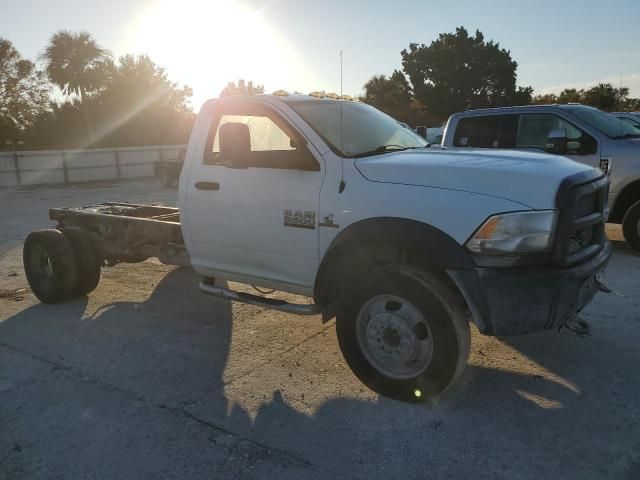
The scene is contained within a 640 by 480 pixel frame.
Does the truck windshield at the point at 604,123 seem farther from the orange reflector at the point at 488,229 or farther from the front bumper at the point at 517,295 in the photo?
the orange reflector at the point at 488,229

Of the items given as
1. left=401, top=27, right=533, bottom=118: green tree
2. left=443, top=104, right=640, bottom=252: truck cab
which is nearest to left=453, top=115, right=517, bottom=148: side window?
left=443, top=104, right=640, bottom=252: truck cab

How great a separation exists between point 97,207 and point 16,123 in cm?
4223

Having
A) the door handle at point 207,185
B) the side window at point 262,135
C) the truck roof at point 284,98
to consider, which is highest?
the truck roof at point 284,98

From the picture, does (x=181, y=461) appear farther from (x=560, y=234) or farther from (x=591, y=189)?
(x=591, y=189)

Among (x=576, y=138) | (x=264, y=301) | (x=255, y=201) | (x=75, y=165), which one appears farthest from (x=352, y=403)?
(x=75, y=165)

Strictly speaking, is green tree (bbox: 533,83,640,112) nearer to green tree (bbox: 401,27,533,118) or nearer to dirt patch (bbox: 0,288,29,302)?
green tree (bbox: 401,27,533,118)

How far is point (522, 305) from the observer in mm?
3031

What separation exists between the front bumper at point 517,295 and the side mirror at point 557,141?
4230 millimetres

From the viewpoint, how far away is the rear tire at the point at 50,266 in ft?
18.6

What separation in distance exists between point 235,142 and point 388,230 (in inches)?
53.1

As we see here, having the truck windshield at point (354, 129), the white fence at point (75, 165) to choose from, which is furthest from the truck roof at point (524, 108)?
the white fence at point (75, 165)

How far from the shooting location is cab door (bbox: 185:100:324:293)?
3.84m

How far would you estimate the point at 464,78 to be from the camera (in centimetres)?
5600

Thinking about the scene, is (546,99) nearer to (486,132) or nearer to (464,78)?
(464,78)
